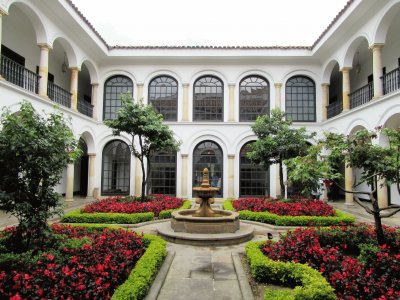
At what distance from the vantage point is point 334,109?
17234 mm

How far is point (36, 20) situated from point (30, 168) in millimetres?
9730

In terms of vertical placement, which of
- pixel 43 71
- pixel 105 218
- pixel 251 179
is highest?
pixel 43 71

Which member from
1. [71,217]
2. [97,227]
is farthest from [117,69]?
[97,227]

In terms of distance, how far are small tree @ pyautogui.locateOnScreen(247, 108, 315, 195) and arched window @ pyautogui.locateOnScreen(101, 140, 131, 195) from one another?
8797 millimetres

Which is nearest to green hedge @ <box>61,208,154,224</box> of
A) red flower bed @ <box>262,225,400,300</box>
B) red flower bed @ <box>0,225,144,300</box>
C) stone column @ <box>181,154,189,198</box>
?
red flower bed @ <box>0,225,144,300</box>

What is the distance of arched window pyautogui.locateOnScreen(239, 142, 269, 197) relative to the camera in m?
17.8

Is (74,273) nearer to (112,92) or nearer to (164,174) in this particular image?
(164,174)

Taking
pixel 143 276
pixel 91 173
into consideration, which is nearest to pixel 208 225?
pixel 143 276

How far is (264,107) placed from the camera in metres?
18.2

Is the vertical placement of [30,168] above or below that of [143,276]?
above

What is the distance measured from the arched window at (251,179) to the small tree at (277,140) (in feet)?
14.5

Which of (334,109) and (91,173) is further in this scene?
(91,173)

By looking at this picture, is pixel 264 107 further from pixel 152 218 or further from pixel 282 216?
pixel 152 218

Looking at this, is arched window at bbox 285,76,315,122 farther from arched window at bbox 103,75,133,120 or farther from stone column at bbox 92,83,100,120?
stone column at bbox 92,83,100,120
